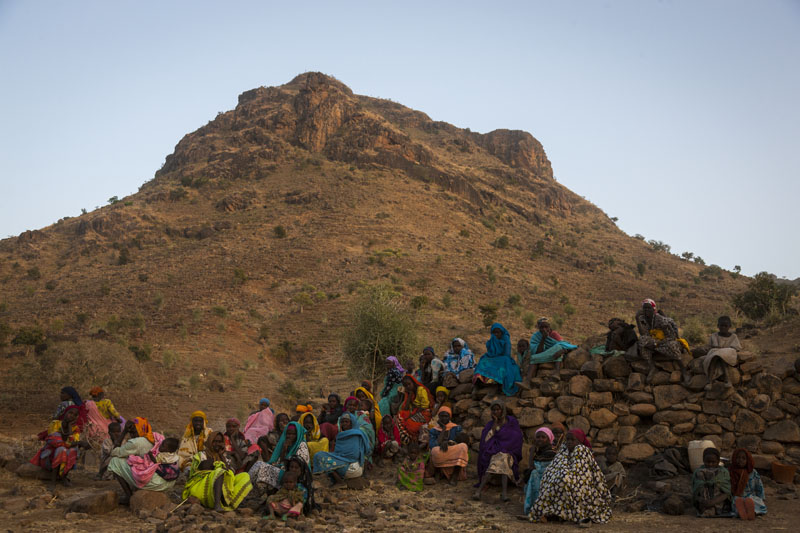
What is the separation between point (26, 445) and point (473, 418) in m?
9.33

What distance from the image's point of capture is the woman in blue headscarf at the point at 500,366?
392 inches

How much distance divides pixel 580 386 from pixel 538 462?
188cm

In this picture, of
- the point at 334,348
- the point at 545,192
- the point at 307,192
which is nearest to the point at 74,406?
the point at 334,348

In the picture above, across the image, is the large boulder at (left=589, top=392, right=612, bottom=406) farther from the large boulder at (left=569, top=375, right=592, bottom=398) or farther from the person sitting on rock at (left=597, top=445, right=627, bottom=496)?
the person sitting on rock at (left=597, top=445, right=627, bottom=496)

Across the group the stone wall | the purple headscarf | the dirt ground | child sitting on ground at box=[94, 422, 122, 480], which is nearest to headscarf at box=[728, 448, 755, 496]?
the dirt ground

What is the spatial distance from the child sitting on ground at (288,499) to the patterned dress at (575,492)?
278 centimetres

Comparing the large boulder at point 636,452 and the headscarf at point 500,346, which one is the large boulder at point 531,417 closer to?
the headscarf at point 500,346

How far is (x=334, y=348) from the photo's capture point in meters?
28.7

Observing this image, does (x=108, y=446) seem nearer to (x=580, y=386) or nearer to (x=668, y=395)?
(x=580, y=386)

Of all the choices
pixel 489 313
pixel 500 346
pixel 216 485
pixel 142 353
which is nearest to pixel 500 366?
pixel 500 346

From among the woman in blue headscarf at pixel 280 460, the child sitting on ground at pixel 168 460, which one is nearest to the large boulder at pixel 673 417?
the woman in blue headscarf at pixel 280 460

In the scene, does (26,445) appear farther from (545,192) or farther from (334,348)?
(545,192)

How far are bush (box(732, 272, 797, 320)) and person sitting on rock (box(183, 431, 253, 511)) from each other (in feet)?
90.5

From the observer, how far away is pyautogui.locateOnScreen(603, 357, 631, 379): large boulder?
9039mm
